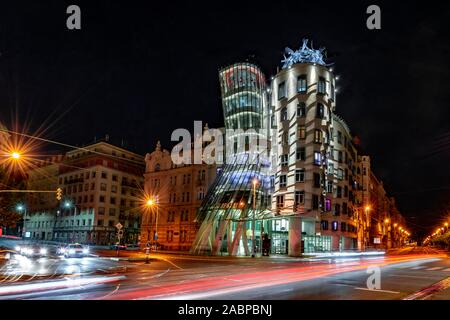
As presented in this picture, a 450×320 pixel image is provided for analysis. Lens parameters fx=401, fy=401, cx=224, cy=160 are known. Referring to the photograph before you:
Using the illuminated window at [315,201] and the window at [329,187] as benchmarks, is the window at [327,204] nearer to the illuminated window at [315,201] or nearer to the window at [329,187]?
the window at [329,187]

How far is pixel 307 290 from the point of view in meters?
17.2

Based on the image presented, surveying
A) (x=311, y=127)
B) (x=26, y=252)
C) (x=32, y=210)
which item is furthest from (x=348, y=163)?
(x=32, y=210)

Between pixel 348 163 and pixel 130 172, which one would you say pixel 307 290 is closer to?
pixel 348 163

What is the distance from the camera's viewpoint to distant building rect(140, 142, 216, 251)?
7700cm

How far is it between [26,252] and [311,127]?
4139cm

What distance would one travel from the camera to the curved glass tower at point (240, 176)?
5738 cm

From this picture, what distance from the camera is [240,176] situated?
213 ft

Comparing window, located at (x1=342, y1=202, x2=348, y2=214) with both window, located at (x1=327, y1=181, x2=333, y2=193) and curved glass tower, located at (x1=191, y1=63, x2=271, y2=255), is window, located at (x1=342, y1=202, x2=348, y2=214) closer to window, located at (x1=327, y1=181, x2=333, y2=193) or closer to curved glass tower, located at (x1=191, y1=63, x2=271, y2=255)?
window, located at (x1=327, y1=181, x2=333, y2=193)

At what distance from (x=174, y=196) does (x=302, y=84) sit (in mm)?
36151

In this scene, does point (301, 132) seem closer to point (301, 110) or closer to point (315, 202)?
point (301, 110)

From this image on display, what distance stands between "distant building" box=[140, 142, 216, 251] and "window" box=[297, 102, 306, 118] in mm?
23483

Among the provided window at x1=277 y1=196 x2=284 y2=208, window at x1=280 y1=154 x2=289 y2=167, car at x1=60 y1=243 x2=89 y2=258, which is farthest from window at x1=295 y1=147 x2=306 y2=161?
car at x1=60 y1=243 x2=89 y2=258

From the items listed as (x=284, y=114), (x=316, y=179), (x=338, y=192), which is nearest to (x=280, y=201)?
(x=316, y=179)
